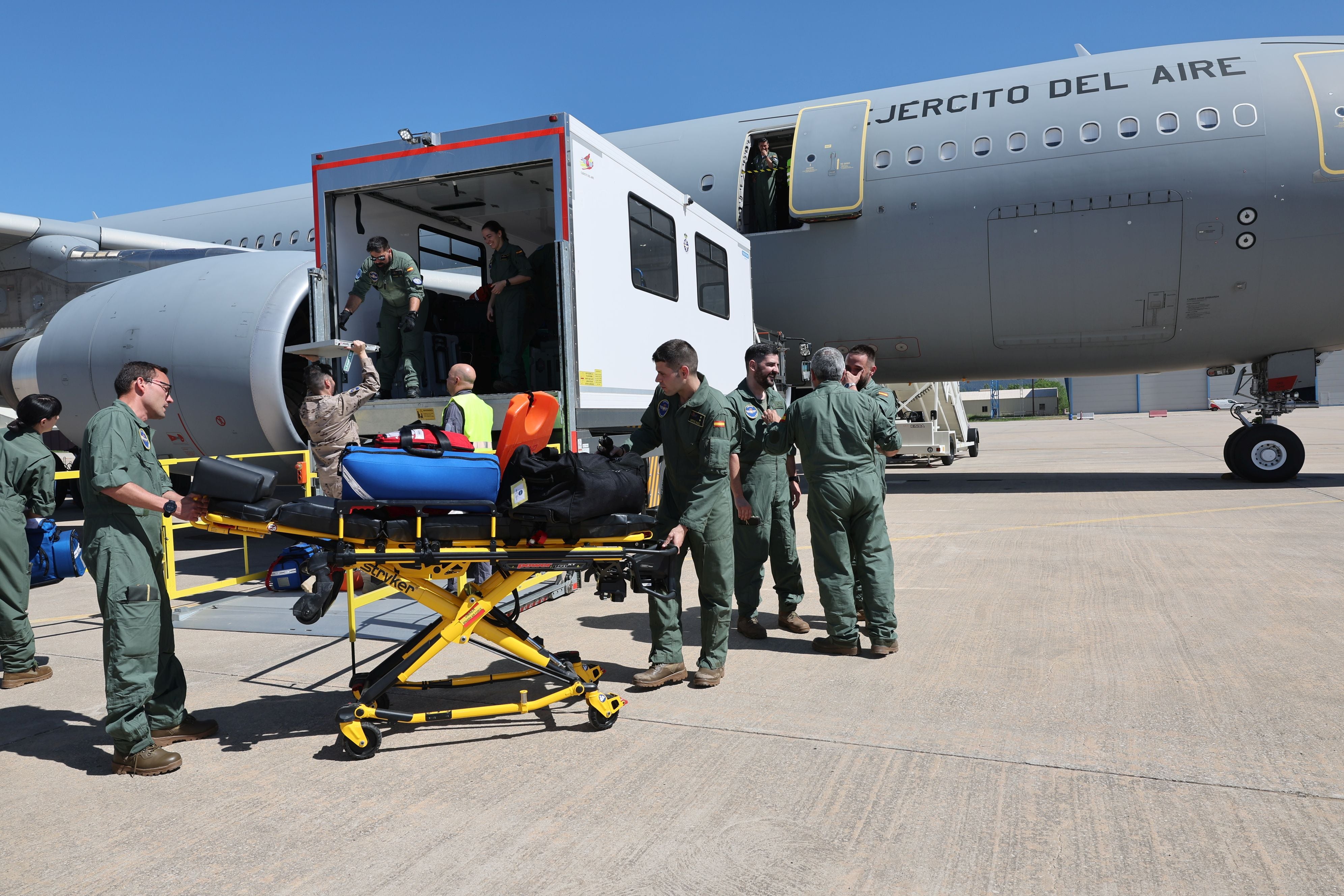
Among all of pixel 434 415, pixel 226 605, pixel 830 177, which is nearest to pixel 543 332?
pixel 434 415

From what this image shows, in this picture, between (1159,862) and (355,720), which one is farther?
Result: (355,720)

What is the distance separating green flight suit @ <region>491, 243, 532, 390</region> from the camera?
7180 millimetres

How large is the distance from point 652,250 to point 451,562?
4.74 meters

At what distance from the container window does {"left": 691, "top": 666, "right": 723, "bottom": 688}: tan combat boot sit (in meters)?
5.01

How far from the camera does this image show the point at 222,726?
3.85 meters

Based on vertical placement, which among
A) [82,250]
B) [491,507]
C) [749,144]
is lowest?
[491,507]

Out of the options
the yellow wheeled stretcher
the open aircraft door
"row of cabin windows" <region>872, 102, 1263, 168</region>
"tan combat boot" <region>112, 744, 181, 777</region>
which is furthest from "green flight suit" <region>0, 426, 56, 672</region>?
"row of cabin windows" <region>872, 102, 1263, 168</region>

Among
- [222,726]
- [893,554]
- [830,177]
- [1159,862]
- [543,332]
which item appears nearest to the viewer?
[1159,862]

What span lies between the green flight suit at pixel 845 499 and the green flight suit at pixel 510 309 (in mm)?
3072

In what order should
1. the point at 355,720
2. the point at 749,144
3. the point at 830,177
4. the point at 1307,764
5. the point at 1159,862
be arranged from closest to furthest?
the point at 1159,862
the point at 1307,764
the point at 355,720
the point at 830,177
the point at 749,144

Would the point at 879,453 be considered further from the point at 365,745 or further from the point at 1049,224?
the point at 1049,224

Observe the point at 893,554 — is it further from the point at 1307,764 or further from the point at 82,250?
the point at 82,250

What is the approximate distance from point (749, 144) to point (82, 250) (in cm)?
899

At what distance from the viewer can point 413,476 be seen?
11.0 feet
